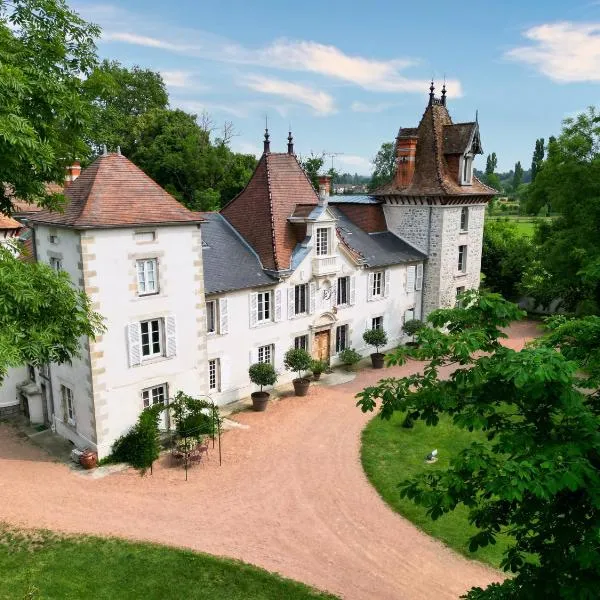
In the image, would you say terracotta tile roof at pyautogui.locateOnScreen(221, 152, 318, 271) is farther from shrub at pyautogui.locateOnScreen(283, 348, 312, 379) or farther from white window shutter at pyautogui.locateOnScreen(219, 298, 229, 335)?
shrub at pyautogui.locateOnScreen(283, 348, 312, 379)

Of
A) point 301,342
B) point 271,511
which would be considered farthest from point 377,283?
point 271,511

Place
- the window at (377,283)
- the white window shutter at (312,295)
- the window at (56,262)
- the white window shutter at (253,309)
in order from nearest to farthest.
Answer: the window at (56,262) → the white window shutter at (253,309) → the white window shutter at (312,295) → the window at (377,283)

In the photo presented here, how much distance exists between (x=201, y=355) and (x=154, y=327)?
7.45ft

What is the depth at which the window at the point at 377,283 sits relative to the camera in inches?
1171

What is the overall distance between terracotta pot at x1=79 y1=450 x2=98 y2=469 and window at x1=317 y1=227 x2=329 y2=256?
13.4 m

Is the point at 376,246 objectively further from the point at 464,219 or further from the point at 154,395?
the point at 154,395

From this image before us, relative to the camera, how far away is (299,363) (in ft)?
81.5

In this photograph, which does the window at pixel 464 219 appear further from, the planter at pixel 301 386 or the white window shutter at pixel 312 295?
the planter at pixel 301 386

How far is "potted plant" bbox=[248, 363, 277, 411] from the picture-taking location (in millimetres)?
23094

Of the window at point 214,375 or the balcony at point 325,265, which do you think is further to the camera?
the balcony at point 325,265

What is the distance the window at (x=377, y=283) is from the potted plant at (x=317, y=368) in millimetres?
5648

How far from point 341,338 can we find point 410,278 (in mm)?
6072

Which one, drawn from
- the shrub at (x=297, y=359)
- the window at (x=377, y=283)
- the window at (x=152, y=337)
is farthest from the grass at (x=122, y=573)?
the window at (x=377, y=283)

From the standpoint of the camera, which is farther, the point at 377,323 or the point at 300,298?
the point at 377,323
